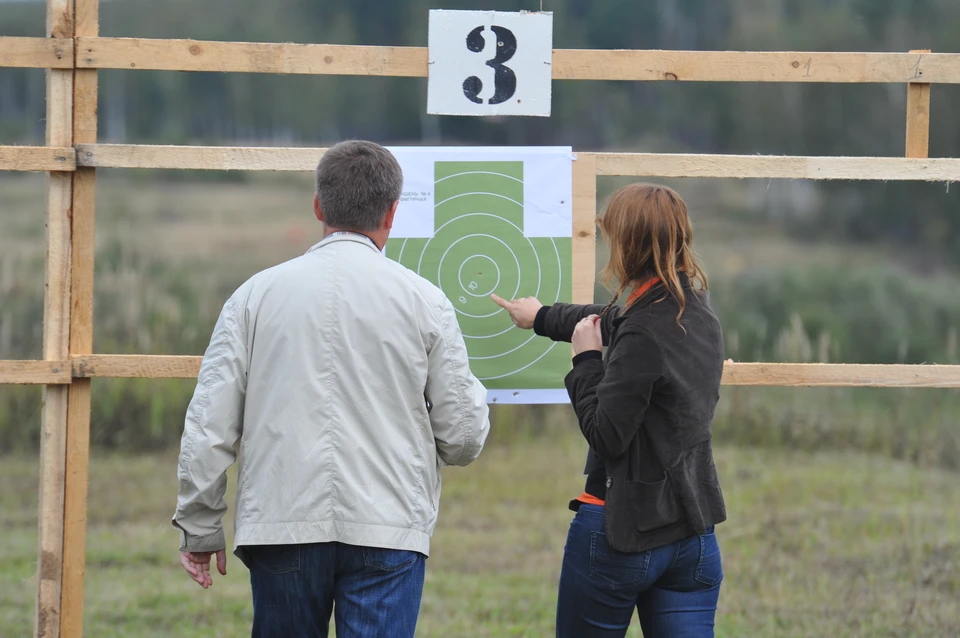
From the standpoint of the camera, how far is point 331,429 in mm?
1870

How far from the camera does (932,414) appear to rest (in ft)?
25.5

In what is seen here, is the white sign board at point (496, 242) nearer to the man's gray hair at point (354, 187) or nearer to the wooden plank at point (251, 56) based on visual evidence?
the wooden plank at point (251, 56)

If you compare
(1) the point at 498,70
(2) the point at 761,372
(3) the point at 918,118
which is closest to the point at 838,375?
(2) the point at 761,372

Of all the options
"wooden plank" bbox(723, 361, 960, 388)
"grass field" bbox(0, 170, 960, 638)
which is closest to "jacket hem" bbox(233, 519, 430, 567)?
"wooden plank" bbox(723, 361, 960, 388)

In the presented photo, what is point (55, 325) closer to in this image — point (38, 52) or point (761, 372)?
point (38, 52)

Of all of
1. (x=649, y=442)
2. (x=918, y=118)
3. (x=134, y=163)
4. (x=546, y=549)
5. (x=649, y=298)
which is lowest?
(x=546, y=549)

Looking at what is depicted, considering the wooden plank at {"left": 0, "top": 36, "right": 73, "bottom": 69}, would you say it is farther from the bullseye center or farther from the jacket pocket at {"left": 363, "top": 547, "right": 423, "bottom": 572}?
the jacket pocket at {"left": 363, "top": 547, "right": 423, "bottom": 572}

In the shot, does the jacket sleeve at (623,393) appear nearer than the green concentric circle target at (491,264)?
Yes

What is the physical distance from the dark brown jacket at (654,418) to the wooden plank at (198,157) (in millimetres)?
1125

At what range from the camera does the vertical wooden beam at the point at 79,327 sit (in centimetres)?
274

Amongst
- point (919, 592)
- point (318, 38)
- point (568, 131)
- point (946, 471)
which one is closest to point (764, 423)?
point (946, 471)

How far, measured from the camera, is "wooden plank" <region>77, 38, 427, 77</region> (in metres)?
2.74

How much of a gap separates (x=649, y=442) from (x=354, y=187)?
29.9 inches

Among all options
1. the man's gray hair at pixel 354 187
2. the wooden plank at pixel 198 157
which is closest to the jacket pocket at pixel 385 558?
the man's gray hair at pixel 354 187
